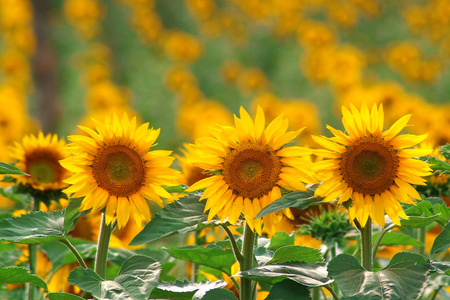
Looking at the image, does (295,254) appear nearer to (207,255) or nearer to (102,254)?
(207,255)

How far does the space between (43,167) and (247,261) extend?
609 mm

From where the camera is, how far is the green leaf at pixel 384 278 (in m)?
0.86

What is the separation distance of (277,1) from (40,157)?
6.27 meters

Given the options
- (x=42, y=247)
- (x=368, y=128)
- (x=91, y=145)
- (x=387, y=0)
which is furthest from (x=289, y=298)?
(x=387, y=0)

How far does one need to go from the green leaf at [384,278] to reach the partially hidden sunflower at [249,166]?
0.39 ft

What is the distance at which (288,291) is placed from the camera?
94 cm

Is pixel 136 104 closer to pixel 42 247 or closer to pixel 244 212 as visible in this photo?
pixel 42 247

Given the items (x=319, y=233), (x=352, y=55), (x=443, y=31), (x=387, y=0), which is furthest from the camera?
(x=387, y=0)

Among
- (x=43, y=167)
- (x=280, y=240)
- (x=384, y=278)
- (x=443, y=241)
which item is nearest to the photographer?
(x=384, y=278)

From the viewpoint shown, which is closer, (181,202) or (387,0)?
(181,202)

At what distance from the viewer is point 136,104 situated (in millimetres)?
7078

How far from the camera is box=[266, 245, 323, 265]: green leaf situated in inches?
38.6

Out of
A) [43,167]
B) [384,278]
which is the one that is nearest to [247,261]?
[384,278]

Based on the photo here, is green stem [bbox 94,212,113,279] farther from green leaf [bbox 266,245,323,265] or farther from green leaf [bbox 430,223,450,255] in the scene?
green leaf [bbox 430,223,450,255]
